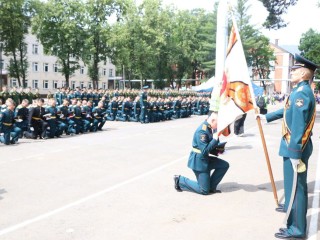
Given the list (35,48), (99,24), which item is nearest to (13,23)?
(99,24)

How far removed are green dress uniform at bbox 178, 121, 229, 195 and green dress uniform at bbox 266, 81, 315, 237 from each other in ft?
5.76

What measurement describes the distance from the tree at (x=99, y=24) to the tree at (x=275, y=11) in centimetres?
1846

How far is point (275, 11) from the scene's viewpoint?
29.7m

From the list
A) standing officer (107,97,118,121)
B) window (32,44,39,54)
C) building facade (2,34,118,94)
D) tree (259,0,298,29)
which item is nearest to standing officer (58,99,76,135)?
standing officer (107,97,118,121)

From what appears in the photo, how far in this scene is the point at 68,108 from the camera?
17.3m

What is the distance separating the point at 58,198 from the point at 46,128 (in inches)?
353

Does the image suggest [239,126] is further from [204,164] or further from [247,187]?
[204,164]

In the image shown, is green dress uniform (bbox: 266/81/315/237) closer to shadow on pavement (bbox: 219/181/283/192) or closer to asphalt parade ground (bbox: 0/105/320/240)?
asphalt parade ground (bbox: 0/105/320/240)

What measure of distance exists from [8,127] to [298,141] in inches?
437

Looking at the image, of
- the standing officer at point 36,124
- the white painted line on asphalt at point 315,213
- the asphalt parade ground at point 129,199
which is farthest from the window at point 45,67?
the white painted line on asphalt at point 315,213

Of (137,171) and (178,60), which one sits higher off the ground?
(178,60)

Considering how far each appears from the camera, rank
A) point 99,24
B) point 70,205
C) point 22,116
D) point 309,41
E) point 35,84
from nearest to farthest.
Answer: point 70,205 → point 22,116 → point 99,24 → point 35,84 → point 309,41

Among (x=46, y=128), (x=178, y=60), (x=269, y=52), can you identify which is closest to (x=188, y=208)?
(x=46, y=128)

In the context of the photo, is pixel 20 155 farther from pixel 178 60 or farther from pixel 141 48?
pixel 178 60
